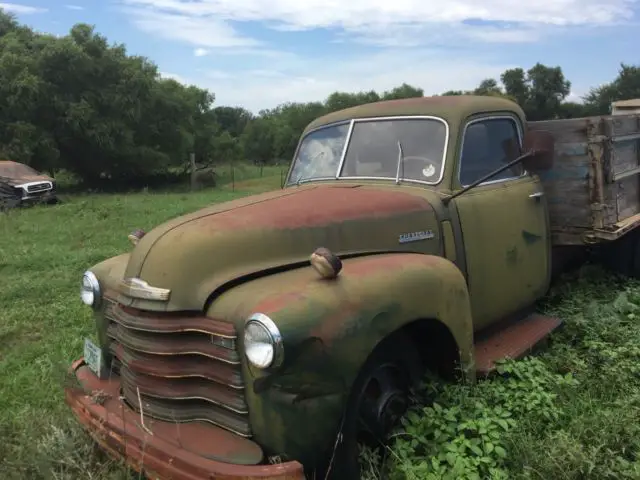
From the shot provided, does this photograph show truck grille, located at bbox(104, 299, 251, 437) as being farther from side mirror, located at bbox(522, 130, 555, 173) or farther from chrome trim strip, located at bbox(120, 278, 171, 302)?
side mirror, located at bbox(522, 130, 555, 173)

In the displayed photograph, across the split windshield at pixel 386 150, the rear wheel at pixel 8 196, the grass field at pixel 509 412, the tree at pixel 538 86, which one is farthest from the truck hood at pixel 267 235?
the tree at pixel 538 86

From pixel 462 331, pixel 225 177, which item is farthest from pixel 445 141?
pixel 225 177

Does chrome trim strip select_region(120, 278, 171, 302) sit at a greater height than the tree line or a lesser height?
lesser

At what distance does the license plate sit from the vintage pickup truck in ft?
→ 0.05

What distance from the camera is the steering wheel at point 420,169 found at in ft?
12.7

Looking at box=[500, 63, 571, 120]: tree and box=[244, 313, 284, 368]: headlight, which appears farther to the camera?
box=[500, 63, 571, 120]: tree

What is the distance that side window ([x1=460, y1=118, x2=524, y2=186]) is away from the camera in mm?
4000

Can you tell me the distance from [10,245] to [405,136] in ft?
27.4

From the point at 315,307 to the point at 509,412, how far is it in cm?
129

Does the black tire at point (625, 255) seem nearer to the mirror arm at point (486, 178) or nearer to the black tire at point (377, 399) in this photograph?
the mirror arm at point (486, 178)

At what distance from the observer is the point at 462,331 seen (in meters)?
3.26

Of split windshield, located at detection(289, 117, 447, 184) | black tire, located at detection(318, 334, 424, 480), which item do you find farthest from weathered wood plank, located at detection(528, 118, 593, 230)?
black tire, located at detection(318, 334, 424, 480)

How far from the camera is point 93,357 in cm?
340

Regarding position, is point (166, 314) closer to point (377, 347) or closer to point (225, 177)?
point (377, 347)
